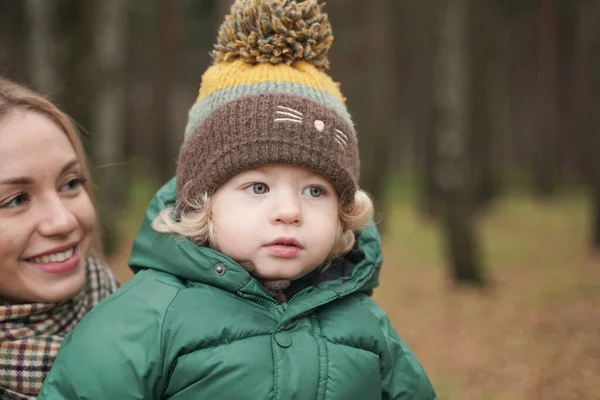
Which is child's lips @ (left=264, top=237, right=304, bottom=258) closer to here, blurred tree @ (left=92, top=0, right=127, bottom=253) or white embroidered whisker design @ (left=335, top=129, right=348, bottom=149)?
white embroidered whisker design @ (left=335, top=129, right=348, bottom=149)

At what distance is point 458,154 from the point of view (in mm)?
7410

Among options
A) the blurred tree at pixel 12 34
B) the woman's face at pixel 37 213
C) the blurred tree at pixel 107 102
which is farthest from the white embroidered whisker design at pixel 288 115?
the blurred tree at pixel 12 34

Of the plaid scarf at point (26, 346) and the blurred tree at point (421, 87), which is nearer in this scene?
the plaid scarf at point (26, 346)

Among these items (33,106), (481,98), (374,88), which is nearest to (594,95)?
(481,98)

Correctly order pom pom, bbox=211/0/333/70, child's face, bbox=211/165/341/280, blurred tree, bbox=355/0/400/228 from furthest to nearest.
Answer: blurred tree, bbox=355/0/400/228
pom pom, bbox=211/0/333/70
child's face, bbox=211/165/341/280

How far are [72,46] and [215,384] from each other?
252 inches

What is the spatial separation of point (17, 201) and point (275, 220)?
3.19 feet

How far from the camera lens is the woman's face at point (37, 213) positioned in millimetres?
2336

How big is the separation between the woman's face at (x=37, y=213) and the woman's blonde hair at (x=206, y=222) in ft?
1.22

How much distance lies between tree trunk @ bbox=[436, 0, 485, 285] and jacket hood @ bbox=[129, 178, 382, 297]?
188 inches

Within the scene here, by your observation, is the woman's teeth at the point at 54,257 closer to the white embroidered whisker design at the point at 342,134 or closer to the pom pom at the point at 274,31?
the pom pom at the point at 274,31

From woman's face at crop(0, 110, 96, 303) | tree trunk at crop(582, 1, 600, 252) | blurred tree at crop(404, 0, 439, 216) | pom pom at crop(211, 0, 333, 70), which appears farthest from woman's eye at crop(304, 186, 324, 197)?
blurred tree at crop(404, 0, 439, 216)

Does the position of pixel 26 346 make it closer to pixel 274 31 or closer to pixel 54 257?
pixel 54 257

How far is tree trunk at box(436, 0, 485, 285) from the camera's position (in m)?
7.36
